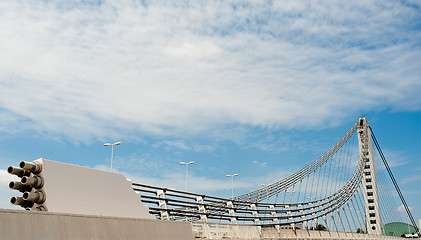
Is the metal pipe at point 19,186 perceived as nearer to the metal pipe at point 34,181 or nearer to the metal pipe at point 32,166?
the metal pipe at point 34,181

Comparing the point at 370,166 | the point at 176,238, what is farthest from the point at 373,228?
the point at 176,238

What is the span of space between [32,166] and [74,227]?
9.65 feet

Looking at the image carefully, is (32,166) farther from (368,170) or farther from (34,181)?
(368,170)

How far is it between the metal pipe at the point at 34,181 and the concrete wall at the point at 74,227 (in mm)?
2265

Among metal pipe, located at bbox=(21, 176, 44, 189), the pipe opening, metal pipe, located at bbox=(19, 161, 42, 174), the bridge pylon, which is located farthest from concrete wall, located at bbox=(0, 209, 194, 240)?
the bridge pylon

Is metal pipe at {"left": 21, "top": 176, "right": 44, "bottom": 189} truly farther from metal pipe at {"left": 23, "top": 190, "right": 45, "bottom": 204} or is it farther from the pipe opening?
the pipe opening

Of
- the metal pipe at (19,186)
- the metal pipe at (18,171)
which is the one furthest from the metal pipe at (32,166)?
the metal pipe at (19,186)

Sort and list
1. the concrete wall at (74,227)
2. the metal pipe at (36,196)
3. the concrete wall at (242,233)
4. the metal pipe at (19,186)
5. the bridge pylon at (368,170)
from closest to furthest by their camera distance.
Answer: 1. the concrete wall at (74,227)
2. the metal pipe at (36,196)
3. the metal pipe at (19,186)
4. the concrete wall at (242,233)
5. the bridge pylon at (368,170)

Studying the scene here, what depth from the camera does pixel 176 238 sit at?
56.4ft

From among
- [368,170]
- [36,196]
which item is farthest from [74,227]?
[368,170]

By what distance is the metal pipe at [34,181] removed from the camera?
45.4ft

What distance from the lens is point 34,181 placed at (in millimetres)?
13969

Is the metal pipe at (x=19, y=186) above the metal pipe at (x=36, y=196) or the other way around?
above

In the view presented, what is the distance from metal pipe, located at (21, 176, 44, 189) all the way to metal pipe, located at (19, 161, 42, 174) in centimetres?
22
